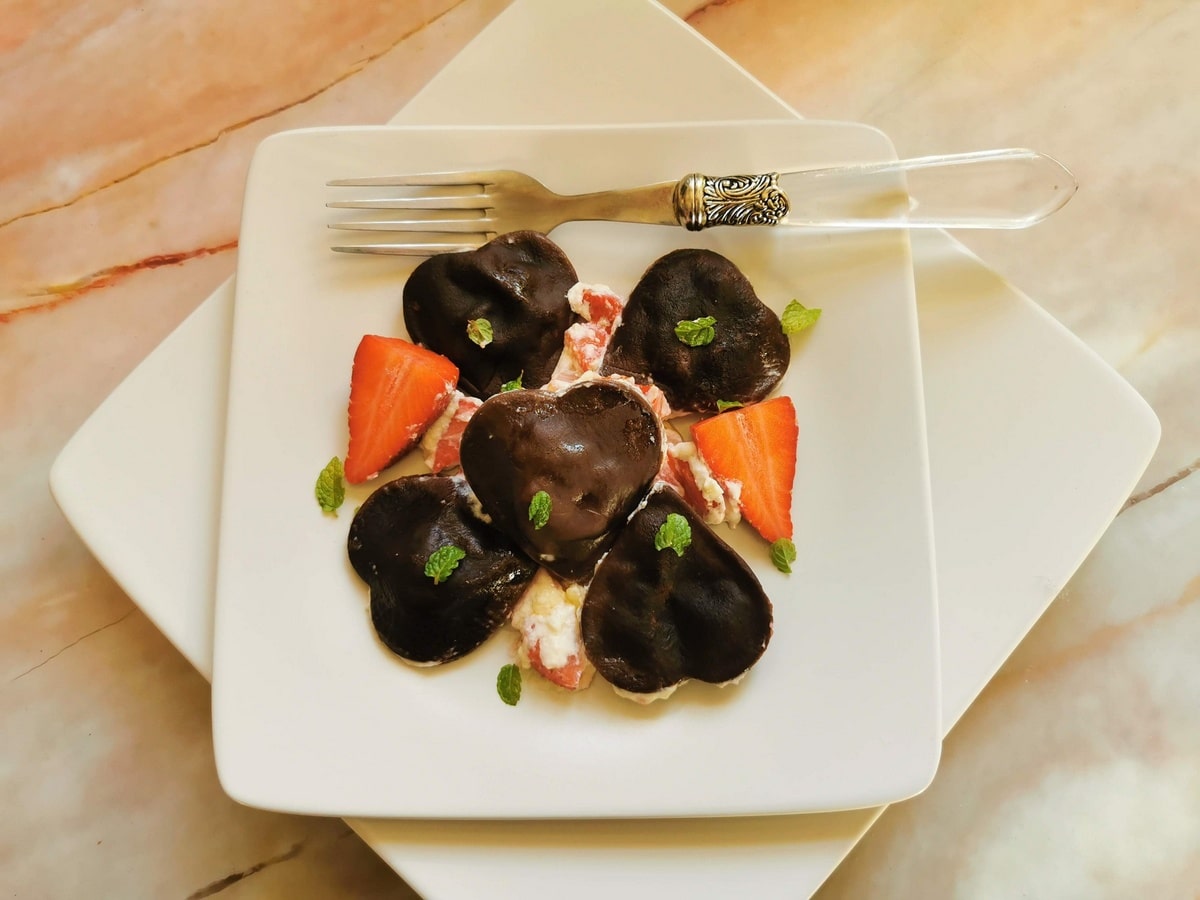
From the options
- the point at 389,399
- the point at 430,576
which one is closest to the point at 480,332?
the point at 389,399

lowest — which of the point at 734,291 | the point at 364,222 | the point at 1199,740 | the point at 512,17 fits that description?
the point at 1199,740

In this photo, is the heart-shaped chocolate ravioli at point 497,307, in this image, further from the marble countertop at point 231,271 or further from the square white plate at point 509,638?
the marble countertop at point 231,271

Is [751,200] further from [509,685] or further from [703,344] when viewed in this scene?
[509,685]

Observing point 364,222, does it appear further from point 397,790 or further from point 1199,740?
point 1199,740

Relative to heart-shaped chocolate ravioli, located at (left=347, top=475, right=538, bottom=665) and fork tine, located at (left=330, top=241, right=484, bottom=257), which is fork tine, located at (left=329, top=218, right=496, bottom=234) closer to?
fork tine, located at (left=330, top=241, right=484, bottom=257)

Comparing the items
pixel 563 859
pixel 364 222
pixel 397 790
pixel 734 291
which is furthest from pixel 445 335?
pixel 563 859

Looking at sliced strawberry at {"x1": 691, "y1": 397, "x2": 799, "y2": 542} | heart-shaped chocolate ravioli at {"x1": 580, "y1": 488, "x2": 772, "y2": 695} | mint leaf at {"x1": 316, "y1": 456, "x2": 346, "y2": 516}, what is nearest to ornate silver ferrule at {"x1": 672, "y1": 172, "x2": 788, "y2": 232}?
sliced strawberry at {"x1": 691, "y1": 397, "x2": 799, "y2": 542}
